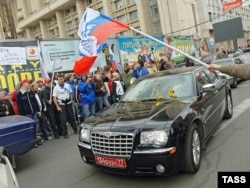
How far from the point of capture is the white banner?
392 inches

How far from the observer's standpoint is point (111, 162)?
13.9ft

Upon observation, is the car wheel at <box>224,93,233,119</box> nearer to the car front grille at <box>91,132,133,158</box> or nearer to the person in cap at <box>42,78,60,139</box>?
the car front grille at <box>91,132,133,158</box>

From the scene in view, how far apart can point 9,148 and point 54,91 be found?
297 centimetres

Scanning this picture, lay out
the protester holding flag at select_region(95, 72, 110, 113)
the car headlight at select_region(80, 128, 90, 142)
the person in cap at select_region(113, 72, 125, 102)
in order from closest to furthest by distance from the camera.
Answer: the car headlight at select_region(80, 128, 90, 142), the protester holding flag at select_region(95, 72, 110, 113), the person in cap at select_region(113, 72, 125, 102)

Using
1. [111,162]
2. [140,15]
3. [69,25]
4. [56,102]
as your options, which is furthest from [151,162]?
[69,25]

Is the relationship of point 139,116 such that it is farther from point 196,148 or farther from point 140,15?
point 140,15

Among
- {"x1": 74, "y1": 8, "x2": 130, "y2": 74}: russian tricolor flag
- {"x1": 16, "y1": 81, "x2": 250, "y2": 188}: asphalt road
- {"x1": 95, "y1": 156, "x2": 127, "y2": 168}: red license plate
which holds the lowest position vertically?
{"x1": 16, "y1": 81, "x2": 250, "y2": 188}: asphalt road

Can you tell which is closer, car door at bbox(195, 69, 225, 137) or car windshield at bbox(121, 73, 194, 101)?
car door at bbox(195, 69, 225, 137)

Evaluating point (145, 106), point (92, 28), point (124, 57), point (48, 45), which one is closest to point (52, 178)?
point (145, 106)

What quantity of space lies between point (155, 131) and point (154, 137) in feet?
0.26

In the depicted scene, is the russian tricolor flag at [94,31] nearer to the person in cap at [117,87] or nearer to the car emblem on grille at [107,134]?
the car emblem on grille at [107,134]

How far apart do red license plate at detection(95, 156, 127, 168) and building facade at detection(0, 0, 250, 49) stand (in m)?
21.2

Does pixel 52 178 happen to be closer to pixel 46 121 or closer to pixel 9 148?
pixel 9 148

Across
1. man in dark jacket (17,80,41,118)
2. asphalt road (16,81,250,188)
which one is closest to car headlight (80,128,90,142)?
asphalt road (16,81,250,188)
